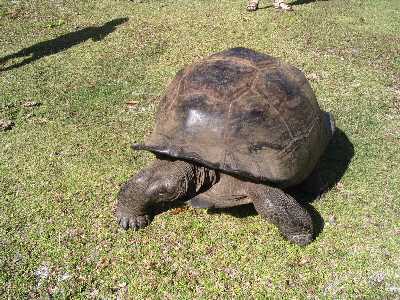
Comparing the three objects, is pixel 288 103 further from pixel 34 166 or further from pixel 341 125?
pixel 34 166

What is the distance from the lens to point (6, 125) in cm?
589

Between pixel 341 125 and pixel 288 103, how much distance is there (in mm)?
2057

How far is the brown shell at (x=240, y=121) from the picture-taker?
3.88 metres

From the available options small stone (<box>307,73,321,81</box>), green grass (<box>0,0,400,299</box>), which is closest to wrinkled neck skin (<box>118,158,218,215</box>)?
green grass (<box>0,0,400,299</box>)

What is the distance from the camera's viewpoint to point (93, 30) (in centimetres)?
877

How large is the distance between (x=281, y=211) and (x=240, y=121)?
2.70 feet

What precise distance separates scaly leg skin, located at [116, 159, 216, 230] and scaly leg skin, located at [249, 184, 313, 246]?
0.43 m

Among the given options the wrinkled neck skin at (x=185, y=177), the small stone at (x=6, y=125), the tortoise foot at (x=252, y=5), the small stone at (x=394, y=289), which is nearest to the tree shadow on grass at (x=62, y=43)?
the small stone at (x=6, y=125)

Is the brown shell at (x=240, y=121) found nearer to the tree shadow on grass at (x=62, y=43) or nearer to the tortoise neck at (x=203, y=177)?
the tortoise neck at (x=203, y=177)

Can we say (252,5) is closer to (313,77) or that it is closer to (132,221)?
(313,77)

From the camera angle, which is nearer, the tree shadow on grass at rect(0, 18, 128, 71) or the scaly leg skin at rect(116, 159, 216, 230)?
the scaly leg skin at rect(116, 159, 216, 230)

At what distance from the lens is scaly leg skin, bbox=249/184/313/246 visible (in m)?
3.99

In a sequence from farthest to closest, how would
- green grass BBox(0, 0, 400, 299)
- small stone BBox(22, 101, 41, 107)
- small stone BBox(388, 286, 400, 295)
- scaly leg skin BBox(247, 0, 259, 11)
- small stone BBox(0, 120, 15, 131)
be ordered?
scaly leg skin BBox(247, 0, 259, 11) < small stone BBox(22, 101, 41, 107) < small stone BBox(0, 120, 15, 131) < green grass BBox(0, 0, 400, 299) < small stone BBox(388, 286, 400, 295)

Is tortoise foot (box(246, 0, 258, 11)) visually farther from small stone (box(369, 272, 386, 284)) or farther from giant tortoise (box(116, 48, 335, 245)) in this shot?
small stone (box(369, 272, 386, 284))
